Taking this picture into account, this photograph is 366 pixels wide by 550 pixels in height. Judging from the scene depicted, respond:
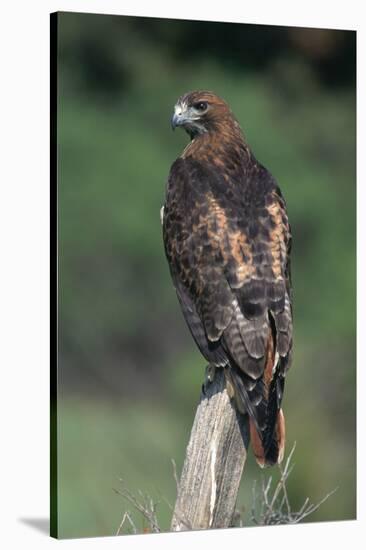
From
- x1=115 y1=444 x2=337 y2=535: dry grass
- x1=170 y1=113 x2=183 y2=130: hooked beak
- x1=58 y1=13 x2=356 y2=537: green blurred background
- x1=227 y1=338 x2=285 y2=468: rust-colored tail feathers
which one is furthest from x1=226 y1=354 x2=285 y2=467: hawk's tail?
x1=170 y1=113 x2=183 y2=130: hooked beak

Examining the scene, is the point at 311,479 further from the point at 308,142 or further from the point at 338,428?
the point at 308,142

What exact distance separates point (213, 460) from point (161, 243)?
1.76 metres

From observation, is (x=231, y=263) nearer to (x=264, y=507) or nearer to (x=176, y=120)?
(x=176, y=120)

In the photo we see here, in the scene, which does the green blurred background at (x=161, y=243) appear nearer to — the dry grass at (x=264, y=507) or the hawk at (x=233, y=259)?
the dry grass at (x=264, y=507)

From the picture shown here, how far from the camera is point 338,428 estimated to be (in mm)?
10180

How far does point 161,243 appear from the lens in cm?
1021

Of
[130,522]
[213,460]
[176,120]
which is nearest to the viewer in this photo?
[213,460]

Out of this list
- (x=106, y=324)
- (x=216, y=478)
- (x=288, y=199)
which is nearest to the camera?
(x=216, y=478)

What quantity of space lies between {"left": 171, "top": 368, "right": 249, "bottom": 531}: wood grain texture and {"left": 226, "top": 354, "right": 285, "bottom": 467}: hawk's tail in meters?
0.06

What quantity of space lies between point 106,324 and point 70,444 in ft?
2.73

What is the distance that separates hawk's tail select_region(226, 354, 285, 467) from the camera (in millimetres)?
8969

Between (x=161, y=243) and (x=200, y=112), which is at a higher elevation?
(x=200, y=112)

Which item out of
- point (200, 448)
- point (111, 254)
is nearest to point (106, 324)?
point (111, 254)

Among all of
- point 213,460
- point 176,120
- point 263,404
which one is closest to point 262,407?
point 263,404
